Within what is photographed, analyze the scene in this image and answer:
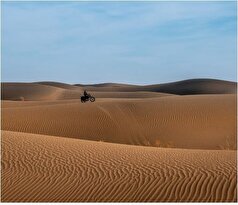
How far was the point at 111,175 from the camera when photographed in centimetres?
929

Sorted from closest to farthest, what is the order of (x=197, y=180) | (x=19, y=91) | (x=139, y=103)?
(x=197, y=180) < (x=139, y=103) < (x=19, y=91)

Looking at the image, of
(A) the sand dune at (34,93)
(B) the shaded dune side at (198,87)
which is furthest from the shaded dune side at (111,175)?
(B) the shaded dune side at (198,87)

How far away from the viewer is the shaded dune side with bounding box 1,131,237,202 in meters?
7.98

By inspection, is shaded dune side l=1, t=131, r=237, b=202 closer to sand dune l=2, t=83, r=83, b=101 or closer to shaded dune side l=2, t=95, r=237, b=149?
shaded dune side l=2, t=95, r=237, b=149

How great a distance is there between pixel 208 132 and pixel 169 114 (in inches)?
147

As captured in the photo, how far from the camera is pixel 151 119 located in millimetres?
25172

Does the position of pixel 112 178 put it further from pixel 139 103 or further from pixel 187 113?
pixel 139 103

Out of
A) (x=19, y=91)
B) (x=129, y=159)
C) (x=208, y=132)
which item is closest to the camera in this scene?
(x=129, y=159)

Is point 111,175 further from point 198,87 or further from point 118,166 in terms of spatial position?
point 198,87

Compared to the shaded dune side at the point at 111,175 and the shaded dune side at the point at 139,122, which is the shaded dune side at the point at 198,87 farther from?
the shaded dune side at the point at 111,175

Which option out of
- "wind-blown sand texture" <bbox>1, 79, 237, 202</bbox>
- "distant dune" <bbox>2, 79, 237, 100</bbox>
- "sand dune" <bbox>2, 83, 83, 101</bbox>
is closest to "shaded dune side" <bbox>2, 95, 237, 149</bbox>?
"wind-blown sand texture" <bbox>1, 79, 237, 202</bbox>

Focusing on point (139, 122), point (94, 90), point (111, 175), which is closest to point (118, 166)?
point (111, 175)

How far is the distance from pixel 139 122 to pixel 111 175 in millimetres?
15423

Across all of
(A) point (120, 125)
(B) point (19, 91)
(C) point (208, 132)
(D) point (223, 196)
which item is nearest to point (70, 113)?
(A) point (120, 125)
